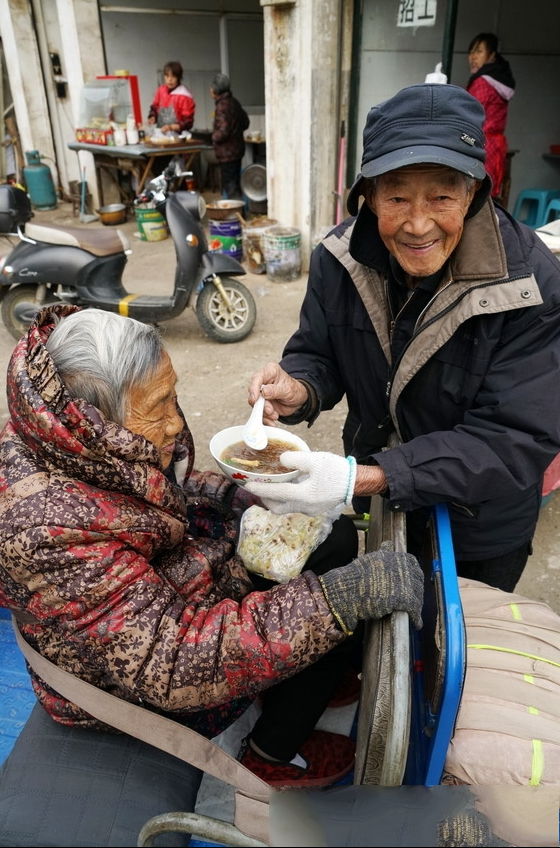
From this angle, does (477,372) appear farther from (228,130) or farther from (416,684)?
(228,130)

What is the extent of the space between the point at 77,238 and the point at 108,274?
16.0 inches

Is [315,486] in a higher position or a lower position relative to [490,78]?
lower

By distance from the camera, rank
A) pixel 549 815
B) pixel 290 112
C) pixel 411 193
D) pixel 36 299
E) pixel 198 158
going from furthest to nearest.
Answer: pixel 198 158 < pixel 290 112 < pixel 36 299 < pixel 411 193 < pixel 549 815

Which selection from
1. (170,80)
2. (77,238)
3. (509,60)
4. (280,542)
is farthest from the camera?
(170,80)

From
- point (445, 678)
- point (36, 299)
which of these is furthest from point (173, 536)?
point (36, 299)

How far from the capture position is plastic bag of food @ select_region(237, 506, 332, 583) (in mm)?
1714

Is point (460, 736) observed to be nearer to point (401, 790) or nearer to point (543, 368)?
point (401, 790)

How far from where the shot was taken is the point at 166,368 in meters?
1.63

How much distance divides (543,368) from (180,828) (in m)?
1.35

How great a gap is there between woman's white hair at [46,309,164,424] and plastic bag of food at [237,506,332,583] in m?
0.54

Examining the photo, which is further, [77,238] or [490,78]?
[490,78]

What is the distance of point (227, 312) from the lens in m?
5.84

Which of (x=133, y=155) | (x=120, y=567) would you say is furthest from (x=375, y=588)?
(x=133, y=155)

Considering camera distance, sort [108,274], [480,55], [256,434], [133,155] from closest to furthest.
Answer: [256,434] < [108,274] < [480,55] < [133,155]
